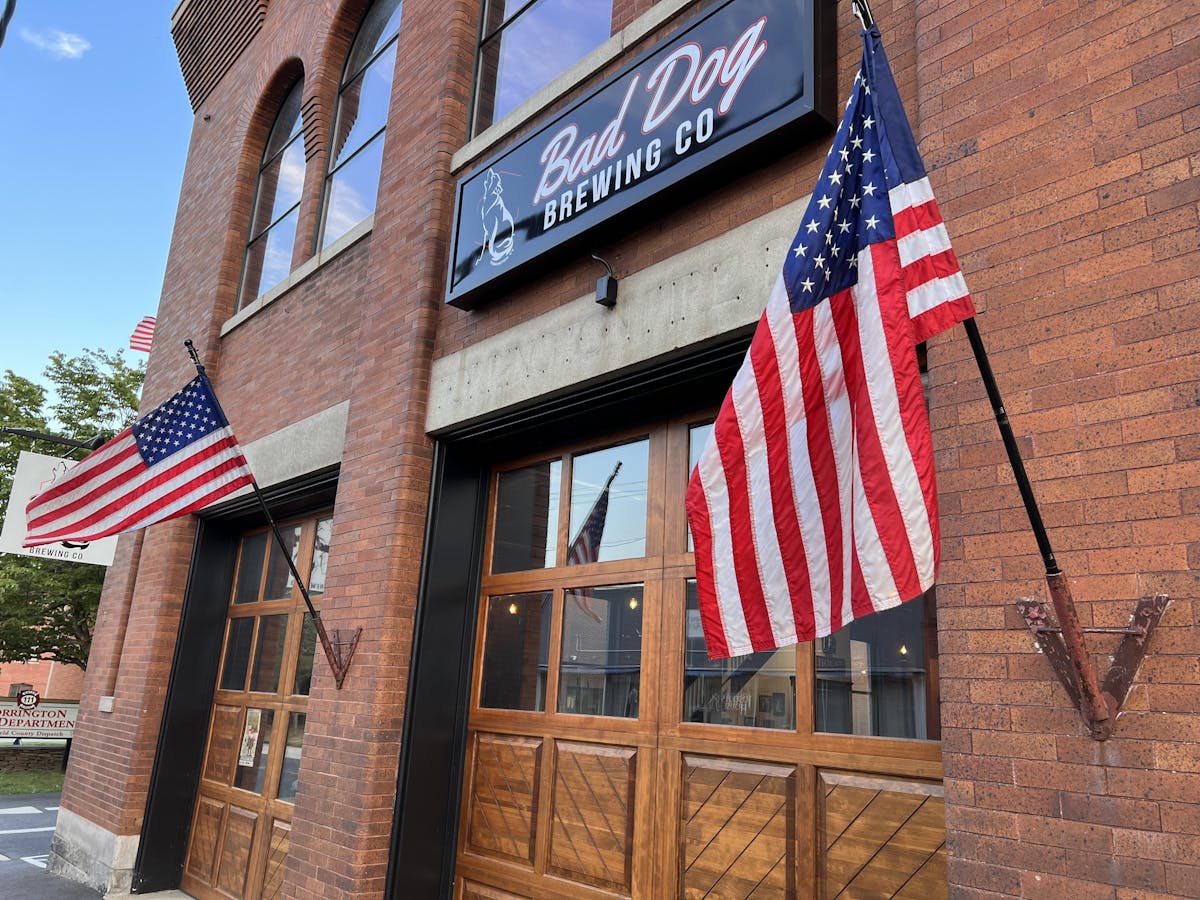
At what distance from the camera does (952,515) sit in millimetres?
3244

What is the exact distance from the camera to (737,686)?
178 inches

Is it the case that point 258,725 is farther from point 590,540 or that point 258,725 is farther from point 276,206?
point 276,206

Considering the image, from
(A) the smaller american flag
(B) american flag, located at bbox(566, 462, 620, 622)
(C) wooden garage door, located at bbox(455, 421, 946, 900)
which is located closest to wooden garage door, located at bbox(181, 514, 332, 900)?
(C) wooden garage door, located at bbox(455, 421, 946, 900)

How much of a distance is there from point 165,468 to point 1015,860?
5787mm

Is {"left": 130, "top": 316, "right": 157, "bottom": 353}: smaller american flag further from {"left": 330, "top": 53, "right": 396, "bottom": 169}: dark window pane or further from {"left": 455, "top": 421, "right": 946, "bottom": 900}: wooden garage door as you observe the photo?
{"left": 455, "top": 421, "right": 946, "bottom": 900}: wooden garage door

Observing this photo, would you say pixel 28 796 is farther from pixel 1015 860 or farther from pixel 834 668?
pixel 1015 860

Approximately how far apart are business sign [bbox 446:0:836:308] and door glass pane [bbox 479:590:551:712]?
202 cm

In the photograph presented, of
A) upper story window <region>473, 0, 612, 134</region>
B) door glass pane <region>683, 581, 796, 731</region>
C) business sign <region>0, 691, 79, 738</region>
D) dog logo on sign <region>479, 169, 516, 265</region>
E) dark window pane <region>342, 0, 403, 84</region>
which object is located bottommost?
business sign <region>0, 691, 79, 738</region>

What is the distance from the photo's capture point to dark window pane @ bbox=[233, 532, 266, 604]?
895 centimetres

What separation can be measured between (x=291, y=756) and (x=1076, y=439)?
6.56 metres

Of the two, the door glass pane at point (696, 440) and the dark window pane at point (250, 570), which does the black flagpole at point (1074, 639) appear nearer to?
the door glass pane at point (696, 440)

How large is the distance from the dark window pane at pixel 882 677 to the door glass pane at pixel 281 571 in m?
5.51

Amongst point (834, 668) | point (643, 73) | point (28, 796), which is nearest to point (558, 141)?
point (643, 73)

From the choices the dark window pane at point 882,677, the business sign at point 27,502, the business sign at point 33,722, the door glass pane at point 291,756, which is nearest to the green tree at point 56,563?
→ the business sign at point 33,722
